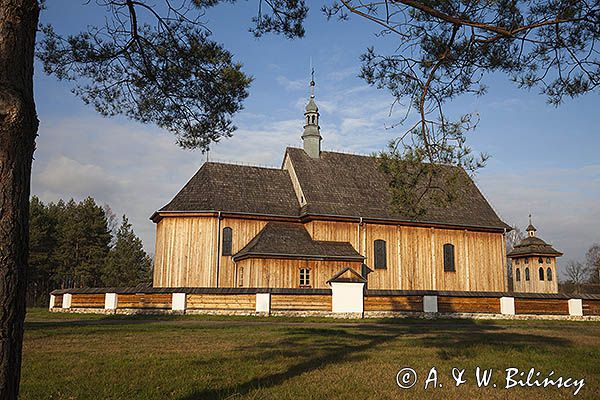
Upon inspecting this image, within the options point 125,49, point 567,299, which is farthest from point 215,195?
point 125,49

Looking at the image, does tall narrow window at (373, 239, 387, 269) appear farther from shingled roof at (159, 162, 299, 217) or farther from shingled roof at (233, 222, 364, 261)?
shingled roof at (159, 162, 299, 217)

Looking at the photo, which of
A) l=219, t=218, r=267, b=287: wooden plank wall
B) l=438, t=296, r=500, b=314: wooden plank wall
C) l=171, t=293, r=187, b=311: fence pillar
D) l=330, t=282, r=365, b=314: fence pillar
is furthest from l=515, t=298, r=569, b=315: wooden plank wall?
l=171, t=293, r=187, b=311: fence pillar

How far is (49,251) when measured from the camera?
164ft

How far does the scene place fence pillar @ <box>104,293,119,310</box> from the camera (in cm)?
2392

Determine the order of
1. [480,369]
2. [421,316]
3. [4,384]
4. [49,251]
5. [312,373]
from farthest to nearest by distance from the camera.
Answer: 1. [49,251]
2. [421,316]
3. [480,369]
4. [312,373]
5. [4,384]

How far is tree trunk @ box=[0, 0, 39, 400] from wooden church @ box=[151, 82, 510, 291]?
22236 millimetres

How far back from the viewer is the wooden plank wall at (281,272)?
26.7m

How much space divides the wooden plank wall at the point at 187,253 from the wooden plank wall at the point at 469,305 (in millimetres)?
11748

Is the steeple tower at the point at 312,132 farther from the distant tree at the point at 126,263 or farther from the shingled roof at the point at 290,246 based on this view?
the distant tree at the point at 126,263

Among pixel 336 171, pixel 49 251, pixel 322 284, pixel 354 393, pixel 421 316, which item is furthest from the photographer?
pixel 49 251

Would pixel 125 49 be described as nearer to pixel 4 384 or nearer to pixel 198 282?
pixel 4 384

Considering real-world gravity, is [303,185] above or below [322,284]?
above

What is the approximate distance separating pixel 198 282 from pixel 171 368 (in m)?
20.1

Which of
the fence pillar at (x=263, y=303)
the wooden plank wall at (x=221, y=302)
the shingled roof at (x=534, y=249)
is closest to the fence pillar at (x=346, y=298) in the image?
the fence pillar at (x=263, y=303)
